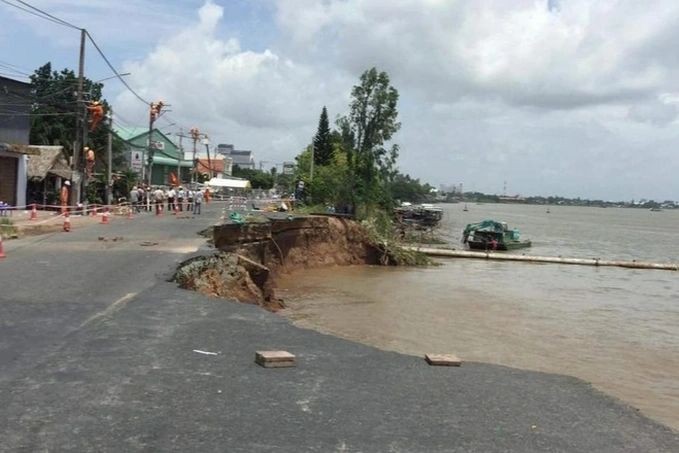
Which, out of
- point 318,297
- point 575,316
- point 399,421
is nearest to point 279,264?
point 318,297

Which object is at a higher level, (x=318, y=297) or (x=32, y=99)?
(x=32, y=99)

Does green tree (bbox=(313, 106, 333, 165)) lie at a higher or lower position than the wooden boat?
higher

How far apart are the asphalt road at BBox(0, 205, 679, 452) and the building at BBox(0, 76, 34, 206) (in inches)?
1085

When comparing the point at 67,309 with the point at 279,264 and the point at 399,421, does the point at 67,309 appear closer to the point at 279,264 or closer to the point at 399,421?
the point at 399,421

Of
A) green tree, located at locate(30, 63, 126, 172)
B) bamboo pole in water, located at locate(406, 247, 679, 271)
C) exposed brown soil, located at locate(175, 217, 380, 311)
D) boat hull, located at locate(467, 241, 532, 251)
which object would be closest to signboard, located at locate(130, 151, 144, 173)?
green tree, located at locate(30, 63, 126, 172)

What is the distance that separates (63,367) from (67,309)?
3175 millimetres

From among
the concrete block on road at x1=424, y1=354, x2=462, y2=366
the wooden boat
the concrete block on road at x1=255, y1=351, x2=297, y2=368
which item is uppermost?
the concrete block on road at x1=255, y1=351, x2=297, y2=368

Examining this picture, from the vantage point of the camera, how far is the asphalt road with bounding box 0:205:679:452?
214 inches

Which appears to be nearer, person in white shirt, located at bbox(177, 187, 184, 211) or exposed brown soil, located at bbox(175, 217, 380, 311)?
exposed brown soil, located at bbox(175, 217, 380, 311)

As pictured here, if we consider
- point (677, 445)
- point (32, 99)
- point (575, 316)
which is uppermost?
point (32, 99)

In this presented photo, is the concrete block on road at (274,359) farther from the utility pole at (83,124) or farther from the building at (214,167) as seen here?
the building at (214,167)

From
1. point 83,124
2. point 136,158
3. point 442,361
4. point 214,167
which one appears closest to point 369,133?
point 83,124

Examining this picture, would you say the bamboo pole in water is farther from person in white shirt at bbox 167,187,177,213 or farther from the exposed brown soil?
person in white shirt at bbox 167,187,177,213

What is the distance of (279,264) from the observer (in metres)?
27.7
